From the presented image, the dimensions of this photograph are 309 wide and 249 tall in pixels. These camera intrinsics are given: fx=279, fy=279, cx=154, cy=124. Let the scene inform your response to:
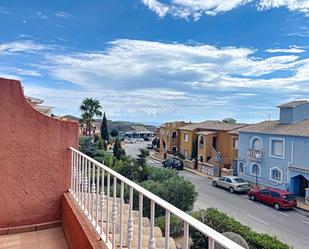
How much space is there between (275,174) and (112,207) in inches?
831

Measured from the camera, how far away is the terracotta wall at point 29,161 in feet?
11.6

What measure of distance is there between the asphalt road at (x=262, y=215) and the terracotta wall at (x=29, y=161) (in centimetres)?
1161

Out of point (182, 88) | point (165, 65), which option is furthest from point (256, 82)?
point (165, 65)

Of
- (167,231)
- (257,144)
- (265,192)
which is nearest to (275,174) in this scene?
(257,144)

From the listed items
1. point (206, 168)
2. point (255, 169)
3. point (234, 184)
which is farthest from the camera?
point (206, 168)

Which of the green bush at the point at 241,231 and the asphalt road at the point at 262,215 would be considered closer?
→ the green bush at the point at 241,231

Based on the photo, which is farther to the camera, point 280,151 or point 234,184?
point 234,184

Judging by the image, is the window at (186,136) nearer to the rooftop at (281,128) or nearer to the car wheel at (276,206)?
the rooftop at (281,128)

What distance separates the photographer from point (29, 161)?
3.62 m

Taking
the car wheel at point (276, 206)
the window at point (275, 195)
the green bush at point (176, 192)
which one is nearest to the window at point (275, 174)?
the window at point (275, 195)

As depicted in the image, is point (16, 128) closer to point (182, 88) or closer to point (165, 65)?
point (165, 65)

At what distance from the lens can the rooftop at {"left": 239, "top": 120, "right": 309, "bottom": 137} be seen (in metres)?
19.0

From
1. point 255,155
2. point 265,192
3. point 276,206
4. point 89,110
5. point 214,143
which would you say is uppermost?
point 89,110

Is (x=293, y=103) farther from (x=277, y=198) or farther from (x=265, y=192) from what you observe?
(x=277, y=198)
